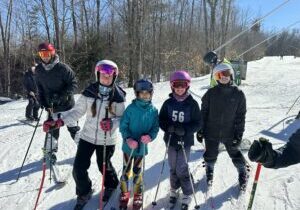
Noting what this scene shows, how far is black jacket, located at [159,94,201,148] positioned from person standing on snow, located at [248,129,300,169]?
151cm

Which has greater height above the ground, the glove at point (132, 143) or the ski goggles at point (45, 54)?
the ski goggles at point (45, 54)

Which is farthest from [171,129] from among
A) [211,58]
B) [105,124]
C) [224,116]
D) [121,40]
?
[121,40]

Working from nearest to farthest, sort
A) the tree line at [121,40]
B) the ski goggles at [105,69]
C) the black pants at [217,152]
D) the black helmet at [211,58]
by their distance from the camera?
the ski goggles at [105,69]
the black pants at [217,152]
the black helmet at [211,58]
the tree line at [121,40]

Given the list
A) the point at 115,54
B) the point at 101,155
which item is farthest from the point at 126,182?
the point at 115,54

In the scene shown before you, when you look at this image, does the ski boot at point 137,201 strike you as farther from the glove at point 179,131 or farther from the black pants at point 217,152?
the black pants at point 217,152

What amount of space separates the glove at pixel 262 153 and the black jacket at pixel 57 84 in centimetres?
351

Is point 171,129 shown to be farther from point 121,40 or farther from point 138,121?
point 121,40

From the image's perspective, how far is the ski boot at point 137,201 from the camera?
4.34m

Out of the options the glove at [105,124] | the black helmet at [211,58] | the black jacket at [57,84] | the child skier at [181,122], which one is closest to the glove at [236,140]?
the child skier at [181,122]

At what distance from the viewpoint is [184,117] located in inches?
172

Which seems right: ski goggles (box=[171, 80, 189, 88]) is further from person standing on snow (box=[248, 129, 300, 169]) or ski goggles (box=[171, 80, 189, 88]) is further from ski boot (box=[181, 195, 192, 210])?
person standing on snow (box=[248, 129, 300, 169])

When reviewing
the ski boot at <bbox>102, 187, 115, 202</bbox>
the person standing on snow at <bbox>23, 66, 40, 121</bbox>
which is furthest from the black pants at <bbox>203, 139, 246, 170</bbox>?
the person standing on snow at <bbox>23, 66, 40, 121</bbox>

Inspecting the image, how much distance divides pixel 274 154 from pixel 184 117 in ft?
5.51

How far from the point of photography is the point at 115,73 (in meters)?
4.40
